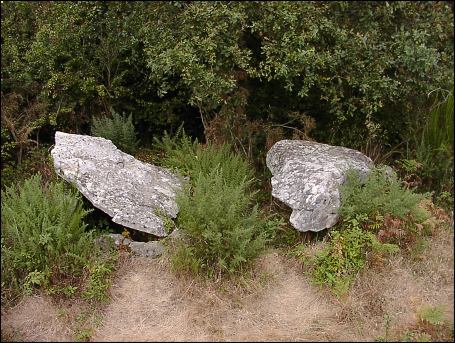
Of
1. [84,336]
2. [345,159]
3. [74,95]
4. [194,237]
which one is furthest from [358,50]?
[84,336]

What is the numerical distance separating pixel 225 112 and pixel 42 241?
2500 millimetres

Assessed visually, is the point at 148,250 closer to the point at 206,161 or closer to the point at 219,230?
the point at 219,230

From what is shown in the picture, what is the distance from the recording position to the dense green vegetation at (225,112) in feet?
15.4

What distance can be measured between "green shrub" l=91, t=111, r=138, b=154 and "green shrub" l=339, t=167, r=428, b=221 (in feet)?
8.15

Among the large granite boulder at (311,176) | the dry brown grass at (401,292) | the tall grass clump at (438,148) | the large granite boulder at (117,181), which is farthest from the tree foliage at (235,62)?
the dry brown grass at (401,292)

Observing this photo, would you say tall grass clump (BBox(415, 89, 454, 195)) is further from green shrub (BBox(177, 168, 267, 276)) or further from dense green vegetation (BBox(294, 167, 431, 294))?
green shrub (BBox(177, 168, 267, 276))

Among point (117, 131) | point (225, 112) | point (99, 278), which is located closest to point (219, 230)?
point (99, 278)

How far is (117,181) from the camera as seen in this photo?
5.30 metres

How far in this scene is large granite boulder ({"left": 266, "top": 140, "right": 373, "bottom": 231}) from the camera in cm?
495

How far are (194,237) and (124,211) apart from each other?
0.75m

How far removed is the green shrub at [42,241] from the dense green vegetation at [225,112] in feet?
0.05

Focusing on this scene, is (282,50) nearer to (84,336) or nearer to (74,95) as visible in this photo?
(74,95)

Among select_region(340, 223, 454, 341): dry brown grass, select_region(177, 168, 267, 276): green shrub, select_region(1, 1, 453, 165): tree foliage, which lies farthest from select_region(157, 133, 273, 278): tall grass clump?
select_region(1, 1, 453, 165): tree foliage

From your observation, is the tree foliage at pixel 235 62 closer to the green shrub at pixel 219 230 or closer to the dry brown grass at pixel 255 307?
the green shrub at pixel 219 230
